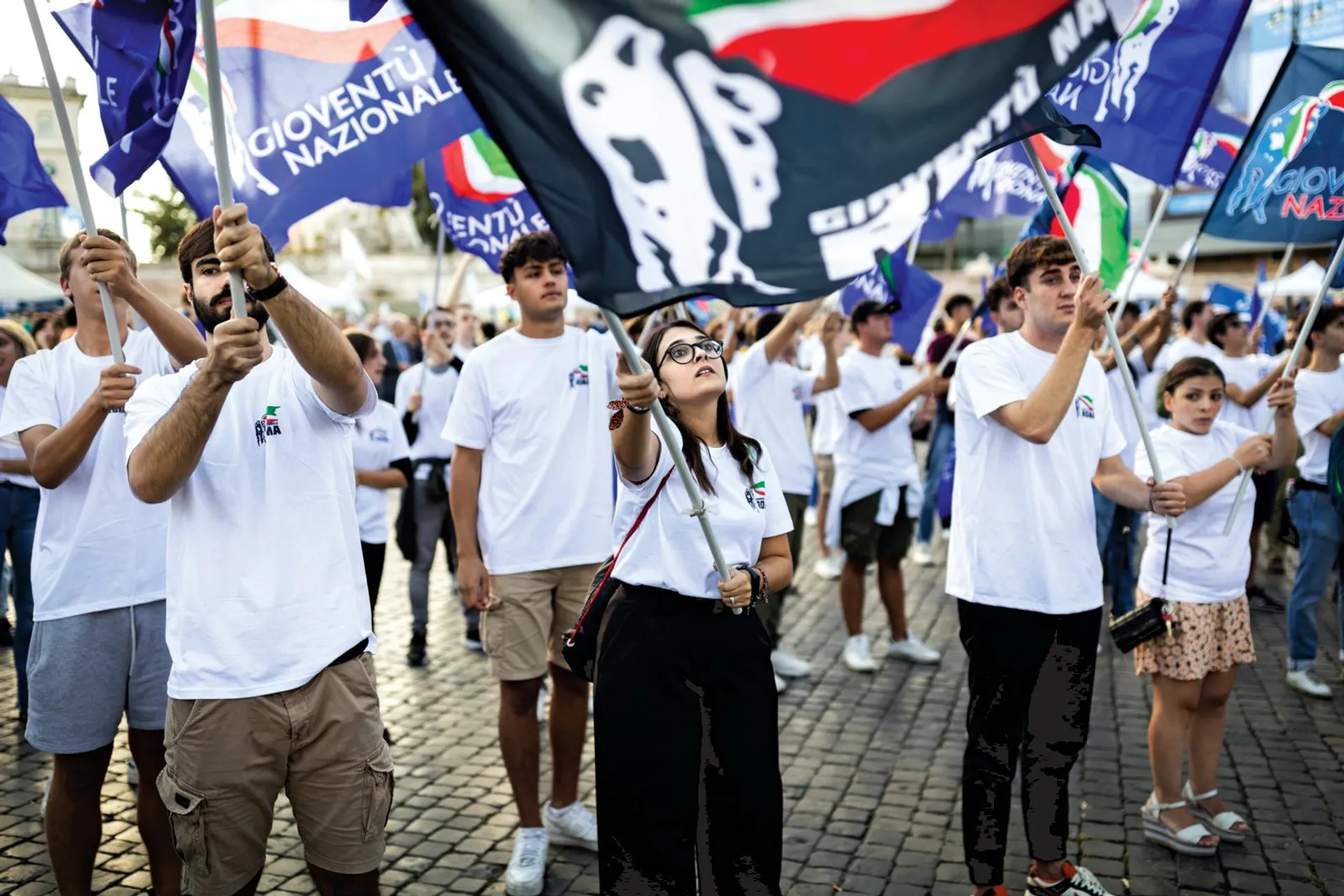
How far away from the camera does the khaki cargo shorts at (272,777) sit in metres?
2.92

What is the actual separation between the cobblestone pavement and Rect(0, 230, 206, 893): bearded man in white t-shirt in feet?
2.31

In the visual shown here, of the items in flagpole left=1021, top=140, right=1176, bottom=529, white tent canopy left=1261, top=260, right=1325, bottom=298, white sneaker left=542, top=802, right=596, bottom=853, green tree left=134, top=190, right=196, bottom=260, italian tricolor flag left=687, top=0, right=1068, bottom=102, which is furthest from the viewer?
green tree left=134, top=190, right=196, bottom=260

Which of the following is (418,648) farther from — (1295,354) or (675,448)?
(1295,354)

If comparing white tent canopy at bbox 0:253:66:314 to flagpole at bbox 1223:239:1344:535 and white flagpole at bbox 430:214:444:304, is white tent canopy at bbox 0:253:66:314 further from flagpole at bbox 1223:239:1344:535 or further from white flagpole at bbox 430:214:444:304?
flagpole at bbox 1223:239:1344:535

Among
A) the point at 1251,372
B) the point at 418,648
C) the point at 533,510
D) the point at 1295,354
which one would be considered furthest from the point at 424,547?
the point at 1251,372

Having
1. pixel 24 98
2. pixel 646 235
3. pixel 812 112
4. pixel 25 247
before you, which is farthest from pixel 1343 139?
pixel 25 247

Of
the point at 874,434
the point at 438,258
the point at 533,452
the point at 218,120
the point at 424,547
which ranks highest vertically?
the point at 218,120

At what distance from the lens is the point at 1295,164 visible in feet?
17.5

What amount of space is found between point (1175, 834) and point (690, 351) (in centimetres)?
281

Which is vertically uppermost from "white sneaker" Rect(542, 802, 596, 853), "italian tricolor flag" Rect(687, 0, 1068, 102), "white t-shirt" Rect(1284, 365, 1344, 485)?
"italian tricolor flag" Rect(687, 0, 1068, 102)

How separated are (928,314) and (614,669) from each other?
577 cm

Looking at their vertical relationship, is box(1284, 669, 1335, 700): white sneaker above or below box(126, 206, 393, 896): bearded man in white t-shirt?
below

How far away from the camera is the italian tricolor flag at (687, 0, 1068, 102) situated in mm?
2238

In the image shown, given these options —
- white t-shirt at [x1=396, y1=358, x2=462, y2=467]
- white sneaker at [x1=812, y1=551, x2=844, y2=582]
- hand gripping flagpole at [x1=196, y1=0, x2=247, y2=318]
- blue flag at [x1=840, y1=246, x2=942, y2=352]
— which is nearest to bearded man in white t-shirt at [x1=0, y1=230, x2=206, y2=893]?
hand gripping flagpole at [x1=196, y1=0, x2=247, y2=318]
